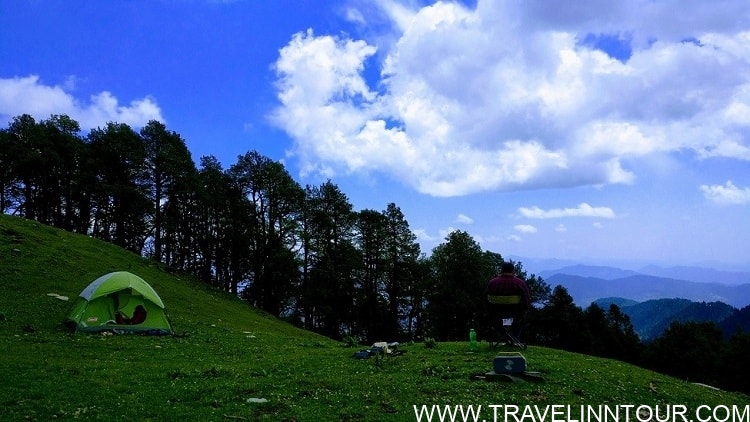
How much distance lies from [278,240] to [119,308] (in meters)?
44.8

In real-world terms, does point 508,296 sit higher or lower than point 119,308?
higher

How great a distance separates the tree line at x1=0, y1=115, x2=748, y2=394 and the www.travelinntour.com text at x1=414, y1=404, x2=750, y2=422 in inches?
2102

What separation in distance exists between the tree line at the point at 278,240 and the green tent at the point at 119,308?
38065 millimetres

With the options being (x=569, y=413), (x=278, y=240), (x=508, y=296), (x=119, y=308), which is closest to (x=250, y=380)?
(x=569, y=413)

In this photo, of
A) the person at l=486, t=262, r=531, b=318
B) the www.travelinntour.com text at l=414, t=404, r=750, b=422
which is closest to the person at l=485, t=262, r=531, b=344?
the person at l=486, t=262, r=531, b=318

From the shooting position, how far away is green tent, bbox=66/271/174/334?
104ft

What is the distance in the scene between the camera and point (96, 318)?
32125 mm

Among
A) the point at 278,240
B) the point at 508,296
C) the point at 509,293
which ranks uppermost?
the point at 278,240

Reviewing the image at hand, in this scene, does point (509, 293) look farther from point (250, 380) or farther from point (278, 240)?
point (278, 240)

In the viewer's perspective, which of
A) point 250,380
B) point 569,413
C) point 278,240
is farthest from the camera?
point 278,240

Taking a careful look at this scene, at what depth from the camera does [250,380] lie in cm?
1891

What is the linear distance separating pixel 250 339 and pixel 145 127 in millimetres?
52901

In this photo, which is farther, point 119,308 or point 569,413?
point 119,308

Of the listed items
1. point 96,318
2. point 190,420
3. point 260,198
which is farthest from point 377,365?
point 260,198
